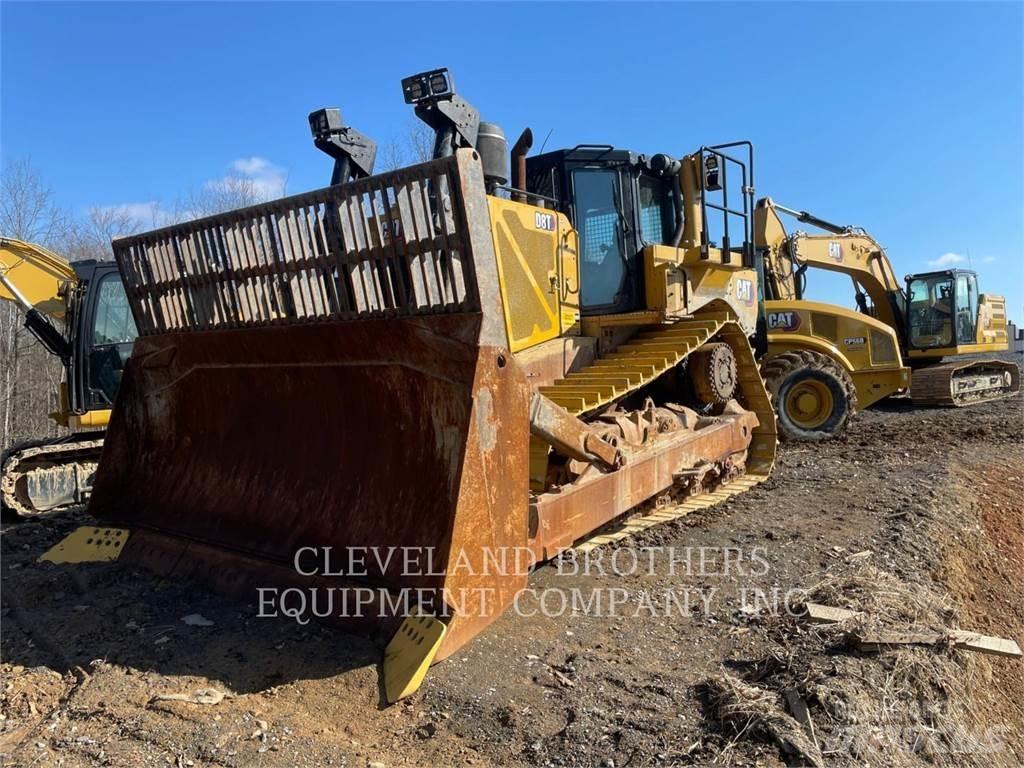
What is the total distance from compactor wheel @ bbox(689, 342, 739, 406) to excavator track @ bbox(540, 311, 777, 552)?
0.41 feet

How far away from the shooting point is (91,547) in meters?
4.64

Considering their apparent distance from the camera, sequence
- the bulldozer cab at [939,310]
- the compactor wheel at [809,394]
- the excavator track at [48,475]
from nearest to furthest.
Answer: the excavator track at [48,475] < the compactor wheel at [809,394] < the bulldozer cab at [939,310]

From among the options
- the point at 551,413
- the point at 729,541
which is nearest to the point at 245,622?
the point at 551,413

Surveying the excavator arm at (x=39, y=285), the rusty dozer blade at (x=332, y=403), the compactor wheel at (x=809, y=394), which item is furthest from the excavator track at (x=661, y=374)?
the excavator arm at (x=39, y=285)

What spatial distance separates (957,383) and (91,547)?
47.8ft

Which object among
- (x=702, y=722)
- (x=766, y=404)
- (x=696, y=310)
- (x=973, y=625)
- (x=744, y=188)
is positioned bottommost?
(x=973, y=625)

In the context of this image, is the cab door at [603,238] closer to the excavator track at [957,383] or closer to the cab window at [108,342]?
the cab window at [108,342]

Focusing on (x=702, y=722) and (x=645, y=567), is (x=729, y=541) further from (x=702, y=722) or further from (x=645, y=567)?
(x=702, y=722)

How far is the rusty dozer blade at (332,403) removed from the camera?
330 cm

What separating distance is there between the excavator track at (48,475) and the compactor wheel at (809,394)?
872 centimetres

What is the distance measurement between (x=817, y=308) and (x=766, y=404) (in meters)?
5.45

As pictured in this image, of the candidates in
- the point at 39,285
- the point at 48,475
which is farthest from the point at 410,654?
the point at 39,285

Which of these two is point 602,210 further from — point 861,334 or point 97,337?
point 861,334

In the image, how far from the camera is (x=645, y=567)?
4.75 m
